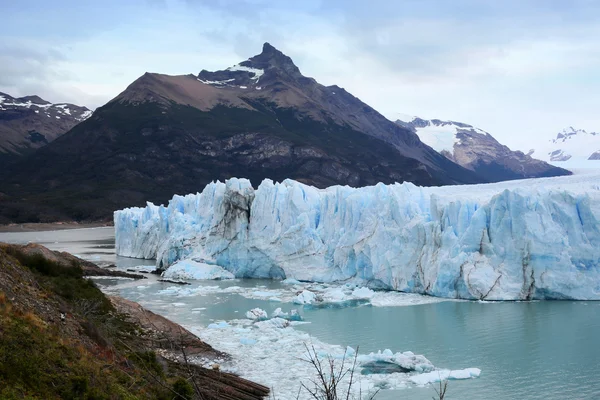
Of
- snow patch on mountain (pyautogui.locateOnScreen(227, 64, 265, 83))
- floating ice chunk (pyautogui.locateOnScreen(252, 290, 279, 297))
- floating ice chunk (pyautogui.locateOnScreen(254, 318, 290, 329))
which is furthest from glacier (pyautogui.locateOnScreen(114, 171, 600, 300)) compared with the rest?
snow patch on mountain (pyautogui.locateOnScreen(227, 64, 265, 83))

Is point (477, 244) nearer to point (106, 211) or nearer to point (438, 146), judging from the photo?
point (106, 211)

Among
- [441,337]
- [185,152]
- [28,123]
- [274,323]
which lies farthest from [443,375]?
[28,123]

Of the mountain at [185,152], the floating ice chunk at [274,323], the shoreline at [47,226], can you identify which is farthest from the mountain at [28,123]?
the floating ice chunk at [274,323]

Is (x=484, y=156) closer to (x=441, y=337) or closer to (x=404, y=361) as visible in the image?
(x=441, y=337)

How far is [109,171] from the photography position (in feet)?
308

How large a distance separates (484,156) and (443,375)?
167 meters

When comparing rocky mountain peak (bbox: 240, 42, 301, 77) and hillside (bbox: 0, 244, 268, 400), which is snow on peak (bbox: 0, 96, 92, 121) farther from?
hillside (bbox: 0, 244, 268, 400)

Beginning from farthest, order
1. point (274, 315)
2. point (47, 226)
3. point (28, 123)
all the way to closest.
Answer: point (28, 123) → point (47, 226) → point (274, 315)

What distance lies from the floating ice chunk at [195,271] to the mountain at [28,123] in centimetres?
11859

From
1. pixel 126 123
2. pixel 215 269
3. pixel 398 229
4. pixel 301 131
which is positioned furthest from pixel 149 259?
pixel 301 131

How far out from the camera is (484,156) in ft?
557

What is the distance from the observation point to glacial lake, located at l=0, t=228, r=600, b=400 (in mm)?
11039

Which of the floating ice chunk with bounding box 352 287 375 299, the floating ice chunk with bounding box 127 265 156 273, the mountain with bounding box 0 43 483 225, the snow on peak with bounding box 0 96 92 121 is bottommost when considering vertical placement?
the floating ice chunk with bounding box 127 265 156 273

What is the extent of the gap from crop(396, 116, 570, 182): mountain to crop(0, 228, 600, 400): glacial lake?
12831 cm
